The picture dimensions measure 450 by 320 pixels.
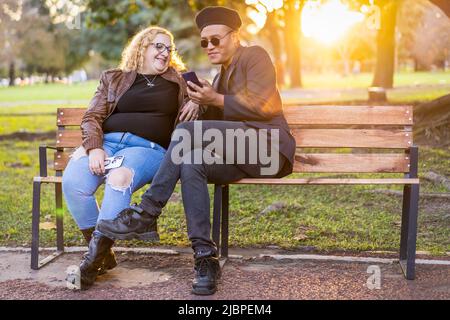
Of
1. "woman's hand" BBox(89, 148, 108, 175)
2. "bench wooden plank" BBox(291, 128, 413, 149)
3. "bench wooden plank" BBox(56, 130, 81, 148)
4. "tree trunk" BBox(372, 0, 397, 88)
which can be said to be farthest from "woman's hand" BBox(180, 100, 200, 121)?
"tree trunk" BBox(372, 0, 397, 88)

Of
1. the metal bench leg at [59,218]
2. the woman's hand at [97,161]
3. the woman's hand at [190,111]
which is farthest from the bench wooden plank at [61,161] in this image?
the woman's hand at [190,111]

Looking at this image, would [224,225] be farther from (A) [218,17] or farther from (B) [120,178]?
(A) [218,17]

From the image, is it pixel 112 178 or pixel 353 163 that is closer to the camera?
pixel 112 178

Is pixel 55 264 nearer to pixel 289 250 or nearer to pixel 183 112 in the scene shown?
pixel 183 112

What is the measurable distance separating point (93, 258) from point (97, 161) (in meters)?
0.68

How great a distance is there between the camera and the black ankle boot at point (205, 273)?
404 centimetres

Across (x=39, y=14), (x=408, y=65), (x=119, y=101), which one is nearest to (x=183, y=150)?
(x=119, y=101)

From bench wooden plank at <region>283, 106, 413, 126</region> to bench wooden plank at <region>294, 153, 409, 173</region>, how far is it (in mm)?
247

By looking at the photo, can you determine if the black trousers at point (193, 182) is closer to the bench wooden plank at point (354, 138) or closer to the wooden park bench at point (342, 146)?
the wooden park bench at point (342, 146)

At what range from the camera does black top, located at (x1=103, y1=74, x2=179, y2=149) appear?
477 cm

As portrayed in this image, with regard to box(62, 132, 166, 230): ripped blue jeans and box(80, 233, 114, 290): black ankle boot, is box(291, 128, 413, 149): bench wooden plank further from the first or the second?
box(80, 233, 114, 290): black ankle boot

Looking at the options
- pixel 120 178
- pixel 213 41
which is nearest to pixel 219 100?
pixel 213 41

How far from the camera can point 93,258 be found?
4.14 metres

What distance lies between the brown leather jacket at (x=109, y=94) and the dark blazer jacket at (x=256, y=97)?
1.52ft
